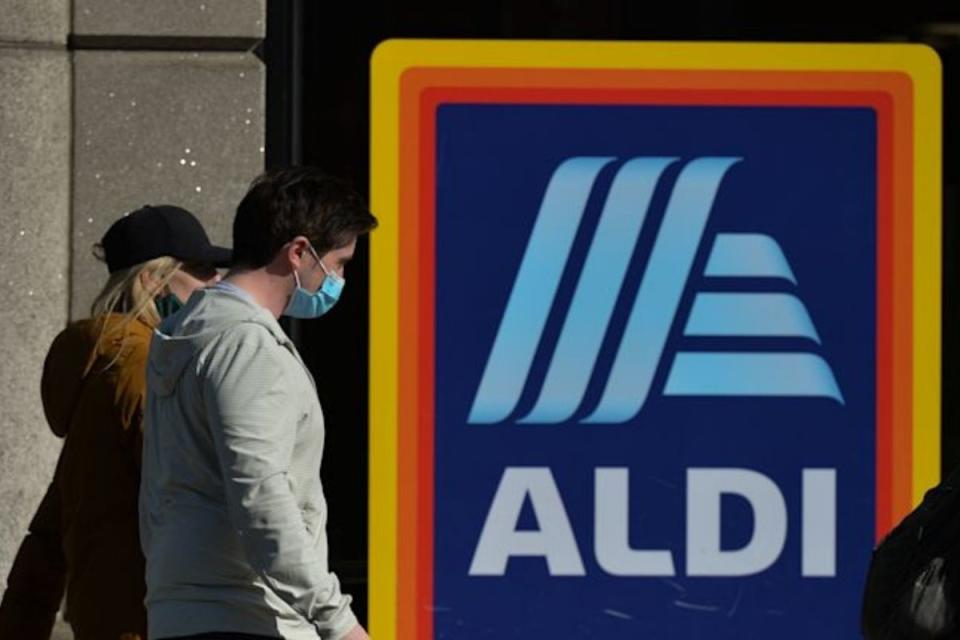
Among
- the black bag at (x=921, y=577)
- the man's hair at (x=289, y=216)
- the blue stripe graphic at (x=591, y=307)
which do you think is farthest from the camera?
the blue stripe graphic at (x=591, y=307)

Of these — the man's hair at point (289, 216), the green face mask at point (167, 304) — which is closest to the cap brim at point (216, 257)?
the green face mask at point (167, 304)

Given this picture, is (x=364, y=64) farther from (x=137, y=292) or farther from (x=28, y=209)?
(x=137, y=292)

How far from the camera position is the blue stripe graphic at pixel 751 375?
Answer: 640cm

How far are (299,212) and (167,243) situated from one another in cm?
79

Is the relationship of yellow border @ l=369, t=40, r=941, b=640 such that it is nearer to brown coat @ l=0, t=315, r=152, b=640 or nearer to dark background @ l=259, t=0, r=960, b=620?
dark background @ l=259, t=0, r=960, b=620

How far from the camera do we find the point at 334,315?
6480 mm

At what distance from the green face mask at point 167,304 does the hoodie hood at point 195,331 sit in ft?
2.37

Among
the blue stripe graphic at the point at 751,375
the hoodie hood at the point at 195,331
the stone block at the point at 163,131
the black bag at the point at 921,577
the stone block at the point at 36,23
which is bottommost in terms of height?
the black bag at the point at 921,577

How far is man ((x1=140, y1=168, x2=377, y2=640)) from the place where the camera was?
3779mm

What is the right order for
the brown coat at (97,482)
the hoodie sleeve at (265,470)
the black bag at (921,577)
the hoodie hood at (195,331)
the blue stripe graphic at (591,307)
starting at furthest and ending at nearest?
the blue stripe graphic at (591,307) < the brown coat at (97,482) < the hoodie hood at (195,331) < the hoodie sleeve at (265,470) < the black bag at (921,577)

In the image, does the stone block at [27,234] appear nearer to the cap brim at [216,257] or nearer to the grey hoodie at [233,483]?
the cap brim at [216,257]

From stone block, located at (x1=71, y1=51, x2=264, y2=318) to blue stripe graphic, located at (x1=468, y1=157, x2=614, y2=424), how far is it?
90 cm

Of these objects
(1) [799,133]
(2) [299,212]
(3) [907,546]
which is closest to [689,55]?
(1) [799,133]

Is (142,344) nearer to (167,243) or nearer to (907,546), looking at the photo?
(167,243)
